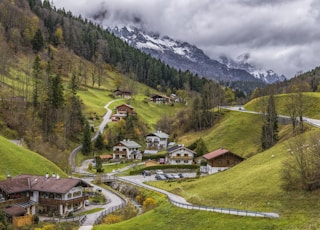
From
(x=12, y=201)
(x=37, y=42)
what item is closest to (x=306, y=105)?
(x=12, y=201)

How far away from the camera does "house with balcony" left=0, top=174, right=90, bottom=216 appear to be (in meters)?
59.8

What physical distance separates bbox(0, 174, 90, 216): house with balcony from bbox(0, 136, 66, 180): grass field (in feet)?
25.9

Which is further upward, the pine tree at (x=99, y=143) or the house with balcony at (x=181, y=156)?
the pine tree at (x=99, y=143)

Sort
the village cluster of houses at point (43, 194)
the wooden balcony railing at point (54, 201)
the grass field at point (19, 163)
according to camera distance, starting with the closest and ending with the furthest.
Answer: the village cluster of houses at point (43, 194) → the wooden balcony railing at point (54, 201) → the grass field at point (19, 163)

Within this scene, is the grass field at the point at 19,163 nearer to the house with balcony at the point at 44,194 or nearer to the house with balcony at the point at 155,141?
the house with balcony at the point at 44,194

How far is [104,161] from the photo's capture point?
110 metres

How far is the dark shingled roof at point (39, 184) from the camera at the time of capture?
5966 cm

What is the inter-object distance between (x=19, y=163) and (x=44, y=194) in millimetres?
14453

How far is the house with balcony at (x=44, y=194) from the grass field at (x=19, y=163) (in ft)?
25.9

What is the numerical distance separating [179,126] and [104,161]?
38469 millimetres

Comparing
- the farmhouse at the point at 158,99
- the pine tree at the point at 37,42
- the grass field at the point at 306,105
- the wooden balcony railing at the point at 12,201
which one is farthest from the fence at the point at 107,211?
the pine tree at the point at 37,42

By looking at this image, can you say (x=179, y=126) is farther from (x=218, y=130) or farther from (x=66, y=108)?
(x=66, y=108)

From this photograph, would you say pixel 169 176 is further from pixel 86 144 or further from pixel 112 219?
pixel 112 219

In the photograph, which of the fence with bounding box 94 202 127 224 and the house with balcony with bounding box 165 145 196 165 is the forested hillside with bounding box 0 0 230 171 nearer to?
the house with balcony with bounding box 165 145 196 165
